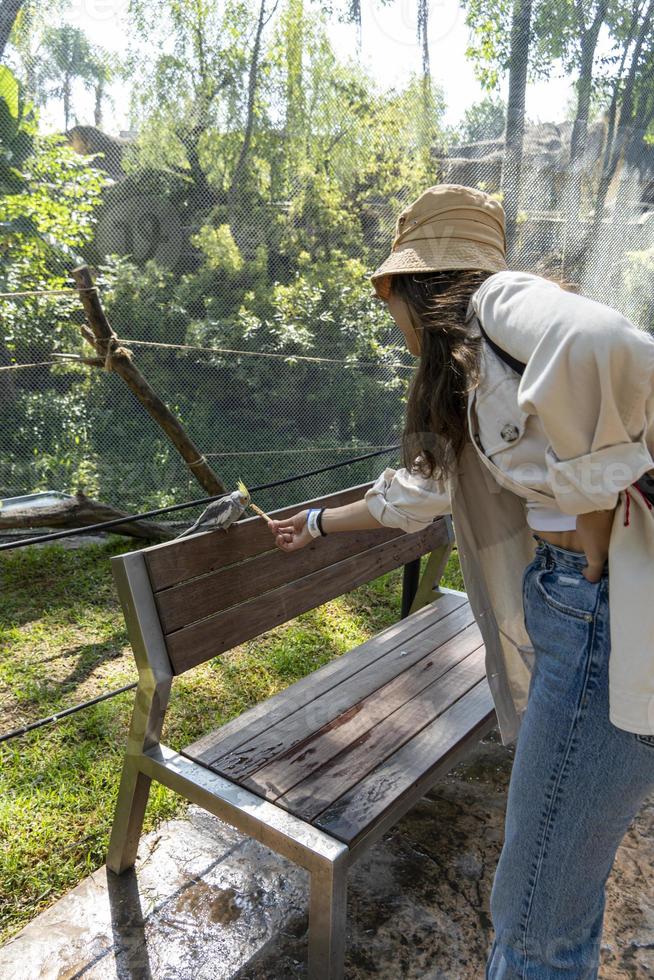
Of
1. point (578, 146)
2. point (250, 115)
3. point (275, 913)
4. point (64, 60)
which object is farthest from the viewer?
point (578, 146)

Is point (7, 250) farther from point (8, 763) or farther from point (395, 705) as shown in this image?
point (395, 705)

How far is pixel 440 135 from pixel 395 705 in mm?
4647

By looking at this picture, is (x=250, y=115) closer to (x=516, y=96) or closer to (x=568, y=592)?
(x=516, y=96)

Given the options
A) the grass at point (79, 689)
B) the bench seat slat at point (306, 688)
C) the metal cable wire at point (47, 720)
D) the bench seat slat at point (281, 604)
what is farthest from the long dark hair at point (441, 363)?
the grass at point (79, 689)

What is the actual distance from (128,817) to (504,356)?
1.45m

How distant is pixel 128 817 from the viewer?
5.64 feet

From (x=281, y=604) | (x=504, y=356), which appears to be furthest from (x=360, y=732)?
(x=504, y=356)

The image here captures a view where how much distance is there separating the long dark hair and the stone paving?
46.5 inches

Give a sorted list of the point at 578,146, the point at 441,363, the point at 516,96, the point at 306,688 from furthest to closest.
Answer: the point at 578,146, the point at 516,96, the point at 306,688, the point at 441,363

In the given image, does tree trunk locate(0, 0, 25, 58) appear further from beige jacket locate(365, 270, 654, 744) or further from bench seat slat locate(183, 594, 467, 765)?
beige jacket locate(365, 270, 654, 744)

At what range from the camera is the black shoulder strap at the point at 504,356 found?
38.2 inches

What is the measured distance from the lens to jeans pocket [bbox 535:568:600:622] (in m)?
1.00

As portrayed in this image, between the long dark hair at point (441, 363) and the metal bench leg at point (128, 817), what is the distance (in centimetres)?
109

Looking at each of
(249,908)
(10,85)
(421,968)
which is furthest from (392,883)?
(10,85)
